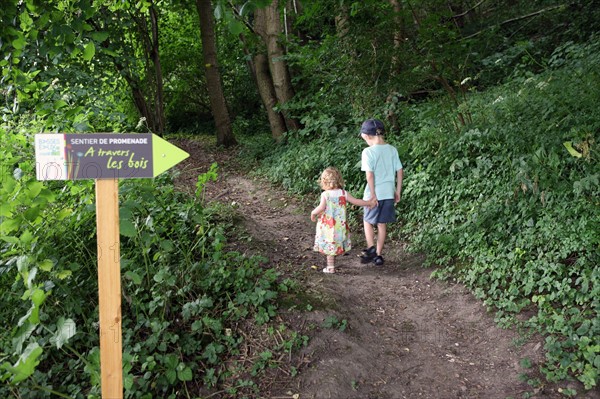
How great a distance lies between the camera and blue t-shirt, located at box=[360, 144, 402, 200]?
5.90m

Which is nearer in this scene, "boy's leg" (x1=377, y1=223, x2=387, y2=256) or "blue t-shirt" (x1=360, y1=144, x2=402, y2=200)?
"blue t-shirt" (x1=360, y1=144, x2=402, y2=200)

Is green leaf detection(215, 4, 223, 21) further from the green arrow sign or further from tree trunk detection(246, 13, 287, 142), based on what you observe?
tree trunk detection(246, 13, 287, 142)

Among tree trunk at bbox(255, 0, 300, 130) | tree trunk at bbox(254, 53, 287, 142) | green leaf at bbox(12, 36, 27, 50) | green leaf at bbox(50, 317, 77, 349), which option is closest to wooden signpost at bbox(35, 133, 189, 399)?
green leaf at bbox(50, 317, 77, 349)

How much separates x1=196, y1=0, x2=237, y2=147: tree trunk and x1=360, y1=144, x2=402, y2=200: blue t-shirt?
29.8 ft

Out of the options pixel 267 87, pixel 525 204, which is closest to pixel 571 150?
pixel 525 204

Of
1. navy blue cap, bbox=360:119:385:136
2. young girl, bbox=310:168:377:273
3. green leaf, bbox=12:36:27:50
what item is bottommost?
young girl, bbox=310:168:377:273

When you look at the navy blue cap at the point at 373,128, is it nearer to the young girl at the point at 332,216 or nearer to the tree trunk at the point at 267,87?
the young girl at the point at 332,216

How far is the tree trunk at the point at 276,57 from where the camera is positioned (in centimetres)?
1209

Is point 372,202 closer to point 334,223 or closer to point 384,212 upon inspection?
point 384,212

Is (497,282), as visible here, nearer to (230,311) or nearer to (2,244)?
(230,311)

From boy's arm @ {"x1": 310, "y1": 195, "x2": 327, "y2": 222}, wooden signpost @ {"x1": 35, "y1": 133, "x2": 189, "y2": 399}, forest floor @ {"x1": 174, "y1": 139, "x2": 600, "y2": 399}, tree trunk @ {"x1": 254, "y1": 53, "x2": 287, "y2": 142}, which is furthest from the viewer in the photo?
tree trunk @ {"x1": 254, "y1": 53, "x2": 287, "y2": 142}

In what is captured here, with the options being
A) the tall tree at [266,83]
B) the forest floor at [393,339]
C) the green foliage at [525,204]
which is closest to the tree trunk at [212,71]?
the tall tree at [266,83]

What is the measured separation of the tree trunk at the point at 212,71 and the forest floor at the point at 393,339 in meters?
8.49

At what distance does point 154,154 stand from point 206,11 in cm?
1154
